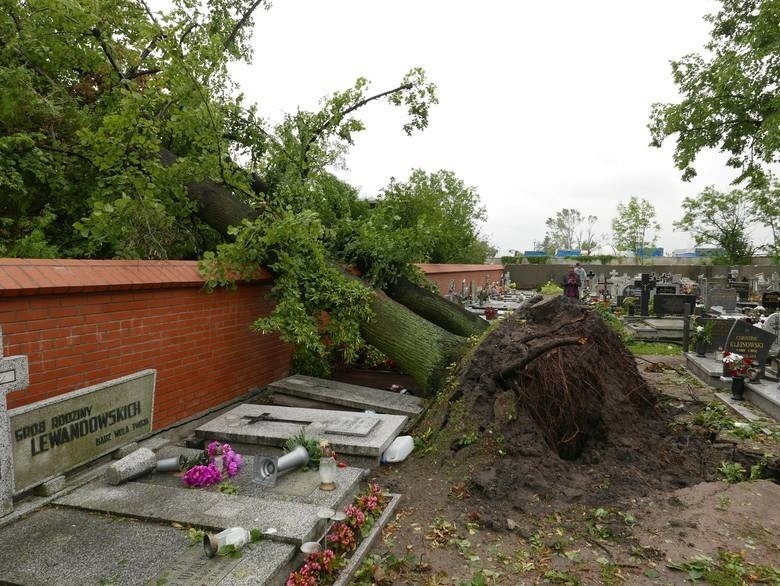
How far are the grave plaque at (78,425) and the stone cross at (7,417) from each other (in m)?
0.08

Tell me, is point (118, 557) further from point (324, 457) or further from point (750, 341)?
point (750, 341)

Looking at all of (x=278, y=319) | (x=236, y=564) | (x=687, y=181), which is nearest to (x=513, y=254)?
(x=687, y=181)

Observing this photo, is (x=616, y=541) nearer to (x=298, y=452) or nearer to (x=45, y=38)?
(x=298, y=452)

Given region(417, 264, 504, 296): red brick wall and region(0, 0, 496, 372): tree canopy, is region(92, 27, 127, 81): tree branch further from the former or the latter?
region(417, 264, 504, 296): red brick wall

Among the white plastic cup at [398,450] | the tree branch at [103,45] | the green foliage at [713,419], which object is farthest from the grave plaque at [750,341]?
the tree branch at [103,45]

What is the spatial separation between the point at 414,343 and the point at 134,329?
356 centimetres

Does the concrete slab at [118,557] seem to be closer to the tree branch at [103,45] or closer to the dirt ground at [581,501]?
the dirt ground at [581,501]

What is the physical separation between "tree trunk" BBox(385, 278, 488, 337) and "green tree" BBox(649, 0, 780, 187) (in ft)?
43.5

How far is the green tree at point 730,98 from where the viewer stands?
1645 cm

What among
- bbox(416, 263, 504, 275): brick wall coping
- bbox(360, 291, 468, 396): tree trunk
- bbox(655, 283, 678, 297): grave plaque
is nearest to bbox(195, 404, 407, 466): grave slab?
bbox(360, 291, 468, 396): tree trunk

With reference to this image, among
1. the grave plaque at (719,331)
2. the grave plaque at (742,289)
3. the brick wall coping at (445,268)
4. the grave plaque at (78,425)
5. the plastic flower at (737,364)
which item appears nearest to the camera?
the grave plaque at (78,425)

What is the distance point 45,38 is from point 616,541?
869cm

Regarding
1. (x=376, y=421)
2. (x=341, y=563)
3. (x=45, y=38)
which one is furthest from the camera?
(x=45, y=38)

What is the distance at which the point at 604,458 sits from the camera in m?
5.15
